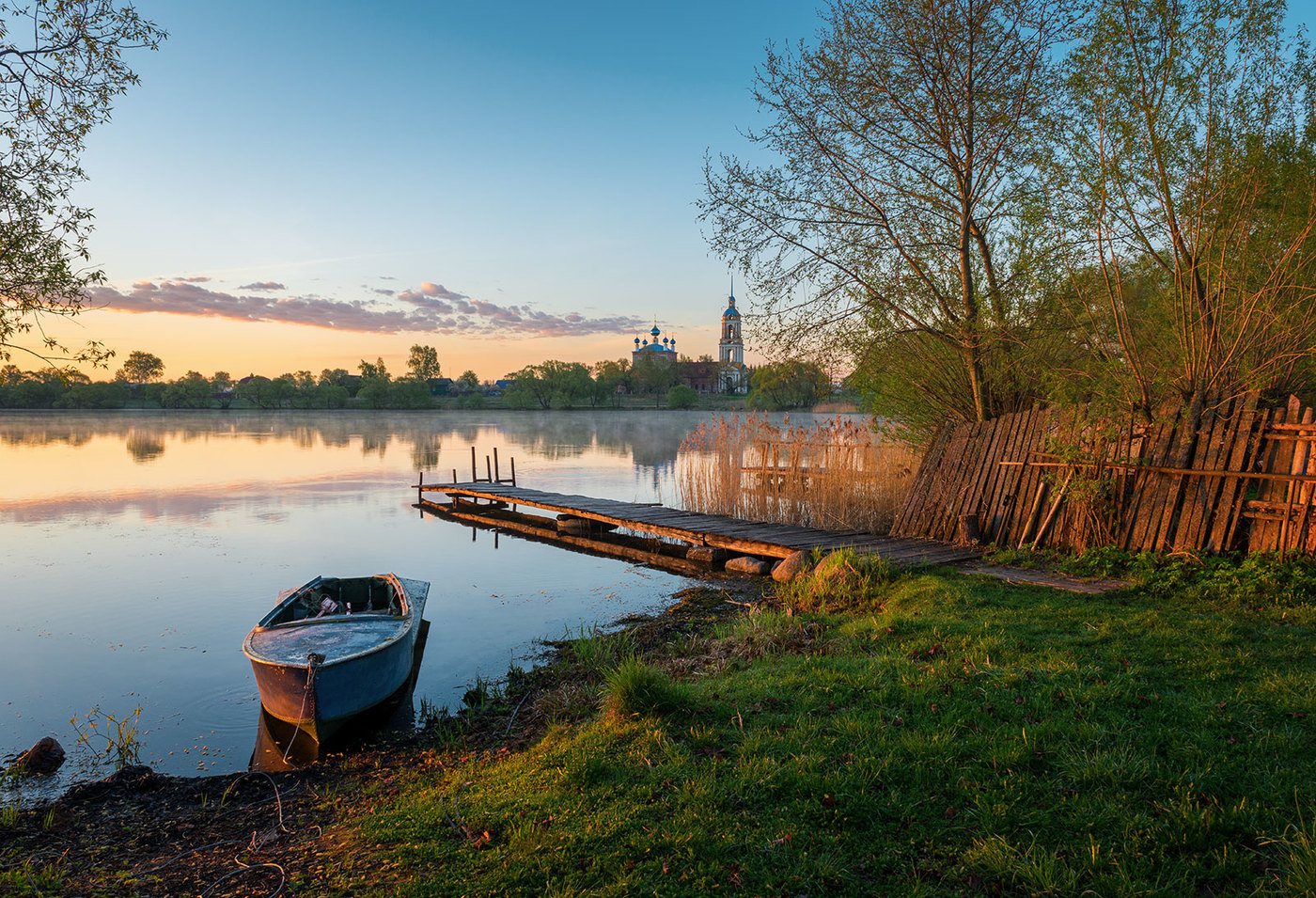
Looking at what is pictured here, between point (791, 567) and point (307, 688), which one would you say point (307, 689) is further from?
point (791, 567)

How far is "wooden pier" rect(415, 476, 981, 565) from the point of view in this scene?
34.9ft

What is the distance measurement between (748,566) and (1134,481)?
6028 mm

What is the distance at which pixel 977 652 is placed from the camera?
5770mm

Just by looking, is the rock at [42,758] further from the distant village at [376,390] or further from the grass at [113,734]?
the distant village at [376,390]

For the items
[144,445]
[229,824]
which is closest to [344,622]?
[229,824]

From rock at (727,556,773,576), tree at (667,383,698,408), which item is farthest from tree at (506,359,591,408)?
rock at (727,556,773,576)

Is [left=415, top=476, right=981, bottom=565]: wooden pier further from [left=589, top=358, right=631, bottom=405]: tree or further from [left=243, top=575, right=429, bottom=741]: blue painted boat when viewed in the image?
[left=589, top=358, right=631, bottom=405]: tree

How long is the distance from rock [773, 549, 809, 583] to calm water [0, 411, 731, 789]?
6.61 ft

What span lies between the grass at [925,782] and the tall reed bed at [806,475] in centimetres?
768

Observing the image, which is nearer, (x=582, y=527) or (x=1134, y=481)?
(x=1134, y=481)

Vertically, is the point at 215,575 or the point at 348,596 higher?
the point at 348,596

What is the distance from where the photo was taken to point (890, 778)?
395cm

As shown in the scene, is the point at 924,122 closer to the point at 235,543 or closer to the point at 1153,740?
the point at 1153,740

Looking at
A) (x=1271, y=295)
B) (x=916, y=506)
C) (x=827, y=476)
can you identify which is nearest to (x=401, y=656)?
(x=916, y=506)
